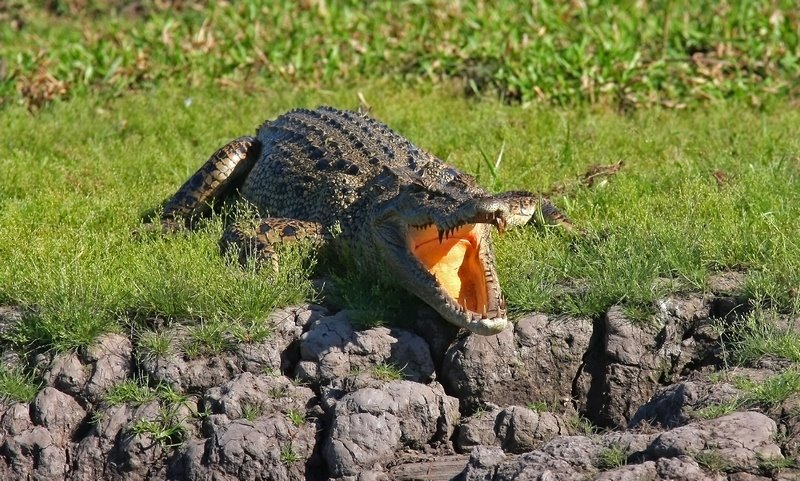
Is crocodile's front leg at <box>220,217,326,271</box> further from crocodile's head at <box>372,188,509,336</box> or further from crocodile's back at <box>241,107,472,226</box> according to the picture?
crocodile's head at <box>372,188,509,336</box>

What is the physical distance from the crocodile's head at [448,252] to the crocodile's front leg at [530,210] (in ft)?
0.96

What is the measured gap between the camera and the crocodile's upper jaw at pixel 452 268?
5.91 m

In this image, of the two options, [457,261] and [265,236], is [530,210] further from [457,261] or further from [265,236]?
[265,236]

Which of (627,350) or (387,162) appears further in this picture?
(387,162)

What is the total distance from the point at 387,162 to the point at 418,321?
130 cm

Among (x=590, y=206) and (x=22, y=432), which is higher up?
(x=590, y=206)

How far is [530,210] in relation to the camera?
6785 mm

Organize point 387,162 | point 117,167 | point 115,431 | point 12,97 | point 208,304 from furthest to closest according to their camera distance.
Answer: point 12,97, point 117,167, point 387,162, point 208,304, point 115,431

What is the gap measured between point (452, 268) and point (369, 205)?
76 centimetres

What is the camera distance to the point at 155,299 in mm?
6227

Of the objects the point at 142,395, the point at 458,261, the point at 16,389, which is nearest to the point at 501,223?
the point at 458,261

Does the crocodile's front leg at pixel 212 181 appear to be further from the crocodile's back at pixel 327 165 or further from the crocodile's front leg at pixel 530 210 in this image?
the crocodile's front leg at pixel 530 210

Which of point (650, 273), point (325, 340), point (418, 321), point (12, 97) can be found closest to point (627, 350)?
point (650, 273)

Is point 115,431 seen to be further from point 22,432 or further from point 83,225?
point 83,225
